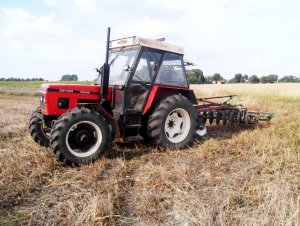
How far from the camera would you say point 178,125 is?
682cm

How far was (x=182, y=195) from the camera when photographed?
396cm

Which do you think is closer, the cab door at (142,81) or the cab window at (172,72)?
the cab door at (142,81)

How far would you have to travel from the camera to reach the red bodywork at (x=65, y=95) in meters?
5.50

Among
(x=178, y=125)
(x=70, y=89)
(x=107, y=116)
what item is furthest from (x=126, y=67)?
(x=178, y=125)

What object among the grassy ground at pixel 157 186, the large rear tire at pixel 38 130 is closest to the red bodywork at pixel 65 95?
the large rear tire at pixel 38 130

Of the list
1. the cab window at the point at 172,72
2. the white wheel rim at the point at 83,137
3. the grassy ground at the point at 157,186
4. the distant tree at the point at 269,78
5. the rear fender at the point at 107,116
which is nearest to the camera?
the grassy ground at the point at 157,186

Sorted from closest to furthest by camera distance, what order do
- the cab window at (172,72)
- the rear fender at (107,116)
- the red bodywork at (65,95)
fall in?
the red bodywork at (65,95)
the rear fender at (107,116)
the cab window at (172,72)

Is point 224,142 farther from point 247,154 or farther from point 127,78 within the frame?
point 127,78

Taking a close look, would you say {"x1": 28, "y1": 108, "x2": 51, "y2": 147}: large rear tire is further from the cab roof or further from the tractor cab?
the cab roof

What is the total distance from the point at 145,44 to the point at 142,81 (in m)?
0.70

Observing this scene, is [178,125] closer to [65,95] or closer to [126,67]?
[126,67]

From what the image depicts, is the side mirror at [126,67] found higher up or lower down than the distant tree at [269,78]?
lower down

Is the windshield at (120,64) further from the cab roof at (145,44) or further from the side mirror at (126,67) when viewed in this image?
the cab roof at (145,44)

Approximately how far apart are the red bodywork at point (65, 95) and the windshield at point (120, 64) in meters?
0.47
